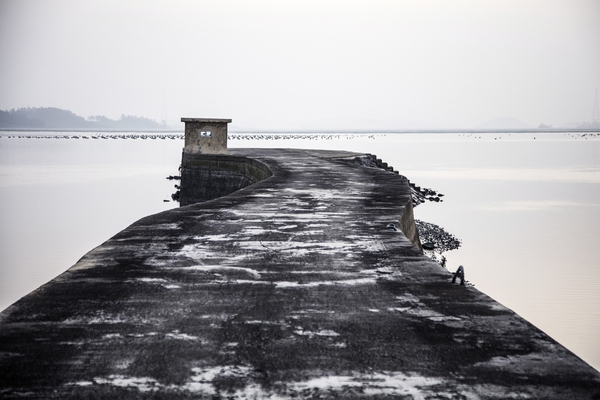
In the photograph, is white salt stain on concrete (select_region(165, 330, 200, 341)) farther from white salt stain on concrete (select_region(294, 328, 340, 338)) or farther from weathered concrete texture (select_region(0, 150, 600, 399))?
white salt stain on concrete (select_region(294, 328, 340, 338))

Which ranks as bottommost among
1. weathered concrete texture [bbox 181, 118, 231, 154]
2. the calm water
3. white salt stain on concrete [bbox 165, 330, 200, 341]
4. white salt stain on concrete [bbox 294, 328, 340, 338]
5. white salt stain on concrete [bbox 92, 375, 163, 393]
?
the calm water

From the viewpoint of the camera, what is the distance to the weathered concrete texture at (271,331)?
2965 mm

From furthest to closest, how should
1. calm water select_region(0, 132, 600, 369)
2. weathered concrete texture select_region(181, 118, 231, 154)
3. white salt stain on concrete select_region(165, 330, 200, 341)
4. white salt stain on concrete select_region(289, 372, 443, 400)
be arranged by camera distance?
weathered concrete texture select_region(181, 118, 231, 154)
calm water select_region(0, 132, 600, 369)
white salt stain on concrete select_region(165, 330, 200, 341)
white salt stain on concrete select_region(289, 372, 443, 400)

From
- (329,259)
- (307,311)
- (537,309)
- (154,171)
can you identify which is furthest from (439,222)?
(154,171)

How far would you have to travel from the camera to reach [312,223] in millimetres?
7434

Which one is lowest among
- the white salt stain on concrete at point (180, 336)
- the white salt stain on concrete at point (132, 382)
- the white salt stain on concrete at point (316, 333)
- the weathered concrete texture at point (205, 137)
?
the white salt stain on concrete at point (132, 382)

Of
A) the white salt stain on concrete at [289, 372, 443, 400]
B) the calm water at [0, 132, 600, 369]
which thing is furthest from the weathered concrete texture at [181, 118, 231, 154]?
the white salt stain on concrete at [289, 372, 443, 400]

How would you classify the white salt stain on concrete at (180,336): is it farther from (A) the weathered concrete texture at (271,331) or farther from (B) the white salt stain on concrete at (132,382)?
(B) the white salt stain on concrete at (132,382)

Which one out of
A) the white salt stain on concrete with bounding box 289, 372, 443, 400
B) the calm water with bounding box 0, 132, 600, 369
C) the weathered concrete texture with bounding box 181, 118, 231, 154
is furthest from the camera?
the weathered concrete texture with bounding box 181, 118, 231, 154

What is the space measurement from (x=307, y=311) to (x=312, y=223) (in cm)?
341

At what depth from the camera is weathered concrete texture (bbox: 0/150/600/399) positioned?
9.73ft

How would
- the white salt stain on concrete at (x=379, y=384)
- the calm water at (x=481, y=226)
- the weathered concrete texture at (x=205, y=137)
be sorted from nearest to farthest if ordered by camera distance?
the white salt stain on concrete at (x=379, y=384)
the calm water at (x=481, y=226)
the weathered concrete texture at (x=205, y=137)

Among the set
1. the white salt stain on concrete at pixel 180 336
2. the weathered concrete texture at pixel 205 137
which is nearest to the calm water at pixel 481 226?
the weathered concrete texture at pixel 205 137

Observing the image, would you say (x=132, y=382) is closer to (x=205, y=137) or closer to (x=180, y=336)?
(x=180, y=336)
